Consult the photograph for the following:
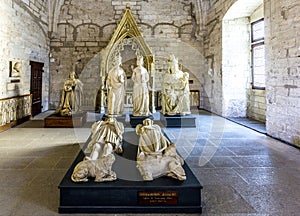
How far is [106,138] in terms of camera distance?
2689mm

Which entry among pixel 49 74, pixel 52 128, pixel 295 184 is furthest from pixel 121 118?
pixel 49 74

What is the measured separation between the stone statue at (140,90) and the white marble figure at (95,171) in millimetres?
3636

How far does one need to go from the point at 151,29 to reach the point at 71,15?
120 inches

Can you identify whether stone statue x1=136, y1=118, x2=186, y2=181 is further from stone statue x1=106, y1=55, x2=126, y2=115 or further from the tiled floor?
stone statue x1=106, y1=55, x2=126, y2=115

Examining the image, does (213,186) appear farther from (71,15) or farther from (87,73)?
(71,15)

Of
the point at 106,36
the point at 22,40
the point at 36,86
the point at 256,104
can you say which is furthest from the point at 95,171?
the point at 106,36

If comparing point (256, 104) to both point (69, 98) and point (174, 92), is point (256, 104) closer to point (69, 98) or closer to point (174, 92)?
point (174, 92)

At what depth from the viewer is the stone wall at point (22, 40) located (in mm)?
5586

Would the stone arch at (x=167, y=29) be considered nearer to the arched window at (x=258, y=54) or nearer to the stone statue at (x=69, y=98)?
the arched window at (x=258, y=54)

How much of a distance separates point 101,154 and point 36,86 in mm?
6426

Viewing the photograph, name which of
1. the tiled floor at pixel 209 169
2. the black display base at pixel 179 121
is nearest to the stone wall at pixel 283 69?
the tiled floor at pixel 209 169

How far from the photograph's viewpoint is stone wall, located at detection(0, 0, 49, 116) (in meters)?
5.59

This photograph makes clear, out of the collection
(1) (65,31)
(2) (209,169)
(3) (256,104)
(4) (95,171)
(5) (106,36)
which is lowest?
(2) (209,169)

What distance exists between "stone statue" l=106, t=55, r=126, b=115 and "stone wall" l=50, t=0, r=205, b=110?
3767 millimetres
